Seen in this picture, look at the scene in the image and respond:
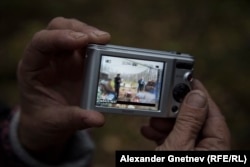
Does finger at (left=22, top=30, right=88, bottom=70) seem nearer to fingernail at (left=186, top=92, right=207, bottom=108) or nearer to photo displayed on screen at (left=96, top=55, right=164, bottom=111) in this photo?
photo displayed on screen at (left=96, top=55, right=164, bottom=111)

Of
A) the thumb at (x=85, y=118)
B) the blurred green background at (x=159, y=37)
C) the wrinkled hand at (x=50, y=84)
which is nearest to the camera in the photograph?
the thumb at (x=85, y=118)

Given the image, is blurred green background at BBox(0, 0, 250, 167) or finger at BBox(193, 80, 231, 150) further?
blurred green background at BBox(0, 0, 250, 167)

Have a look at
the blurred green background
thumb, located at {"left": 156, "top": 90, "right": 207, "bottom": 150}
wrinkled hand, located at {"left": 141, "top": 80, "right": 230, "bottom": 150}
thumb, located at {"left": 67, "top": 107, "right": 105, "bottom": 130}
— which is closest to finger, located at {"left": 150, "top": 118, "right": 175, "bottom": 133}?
wrinkled hand, located at {"left": 141, "top": 80, "right": 230, "bottom": 150}

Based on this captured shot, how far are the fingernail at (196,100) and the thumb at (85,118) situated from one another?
211 mm

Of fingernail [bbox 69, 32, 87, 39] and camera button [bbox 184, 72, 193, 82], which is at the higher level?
fingernail [bbox 69, 32, 87, 39]

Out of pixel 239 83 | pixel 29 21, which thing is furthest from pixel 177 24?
pixel 29 21

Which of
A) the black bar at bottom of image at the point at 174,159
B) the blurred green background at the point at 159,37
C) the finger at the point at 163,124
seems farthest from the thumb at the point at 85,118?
the blurred green background at the point at 159,37

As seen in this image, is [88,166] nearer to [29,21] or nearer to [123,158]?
[123,158]

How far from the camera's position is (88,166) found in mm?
1622

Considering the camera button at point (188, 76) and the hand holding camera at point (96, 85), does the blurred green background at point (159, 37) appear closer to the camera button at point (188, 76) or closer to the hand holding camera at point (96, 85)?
the hand holding camera at point (96, 85)

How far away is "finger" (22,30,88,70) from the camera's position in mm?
1223

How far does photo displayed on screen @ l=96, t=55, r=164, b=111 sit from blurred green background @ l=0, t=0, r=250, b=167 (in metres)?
1.44

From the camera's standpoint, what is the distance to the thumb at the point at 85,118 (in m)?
1.20

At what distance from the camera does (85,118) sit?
1.21m
